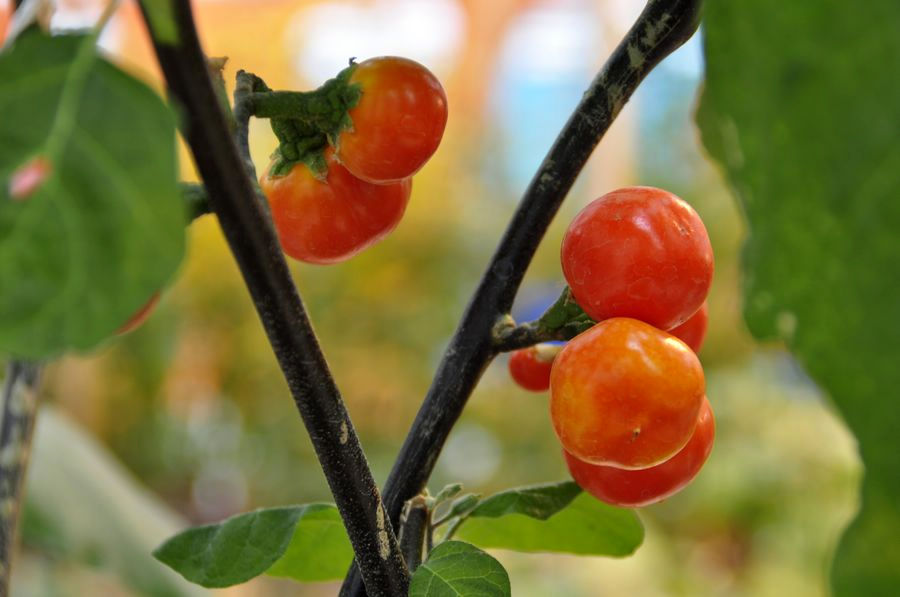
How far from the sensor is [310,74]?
12.7 ft

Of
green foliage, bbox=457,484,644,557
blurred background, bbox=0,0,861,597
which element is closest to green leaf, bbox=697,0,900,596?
green foliage, bbox=457,484,644,557

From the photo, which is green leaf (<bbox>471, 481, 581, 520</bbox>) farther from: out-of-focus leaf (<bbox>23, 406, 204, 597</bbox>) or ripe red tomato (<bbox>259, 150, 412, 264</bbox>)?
out-of-focus leaf (<bbox>23, 406, 204, 597</bbox>)

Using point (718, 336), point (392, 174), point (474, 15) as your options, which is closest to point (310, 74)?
point (474, 15)

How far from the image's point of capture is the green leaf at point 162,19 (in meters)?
0.18

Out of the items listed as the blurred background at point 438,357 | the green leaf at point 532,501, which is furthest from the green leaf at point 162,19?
the blurred background at point 438,357

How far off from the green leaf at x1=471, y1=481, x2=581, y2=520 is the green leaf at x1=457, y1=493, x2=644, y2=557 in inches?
0.6

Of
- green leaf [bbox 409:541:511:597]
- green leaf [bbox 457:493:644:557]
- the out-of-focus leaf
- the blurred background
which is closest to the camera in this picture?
green leaf [bbox 409:541:511:597]

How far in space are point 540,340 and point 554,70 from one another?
4436 mm

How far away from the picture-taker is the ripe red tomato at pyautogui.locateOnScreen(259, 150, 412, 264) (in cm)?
32

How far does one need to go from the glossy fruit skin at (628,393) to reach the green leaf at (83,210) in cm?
13

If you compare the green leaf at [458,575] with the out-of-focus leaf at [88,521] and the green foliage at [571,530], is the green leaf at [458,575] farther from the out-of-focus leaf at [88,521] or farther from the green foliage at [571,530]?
the out-of-focus leaf at [88,521]

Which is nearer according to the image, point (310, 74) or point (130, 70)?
point (130, 70)

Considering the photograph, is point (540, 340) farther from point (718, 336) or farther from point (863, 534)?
point (718, 336)

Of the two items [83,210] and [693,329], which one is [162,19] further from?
[693,329]
